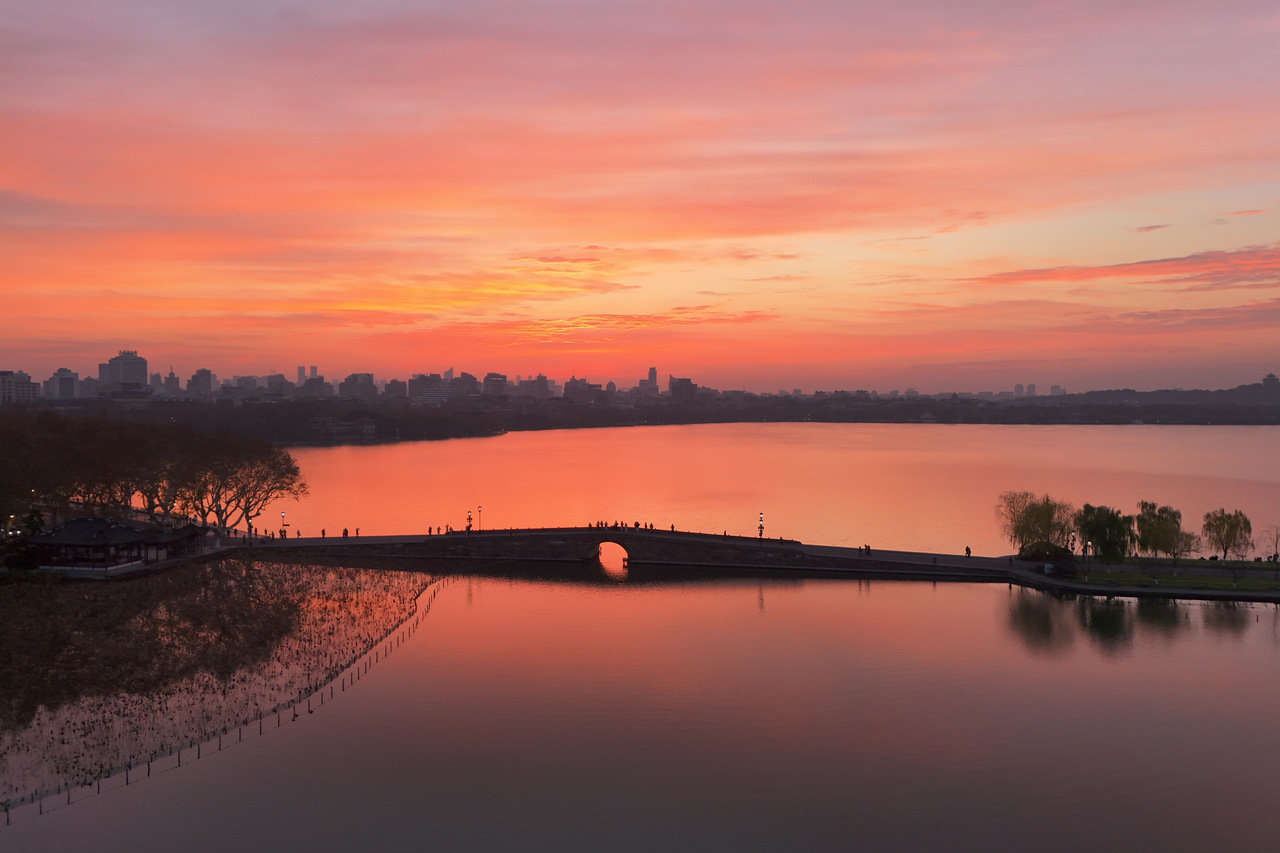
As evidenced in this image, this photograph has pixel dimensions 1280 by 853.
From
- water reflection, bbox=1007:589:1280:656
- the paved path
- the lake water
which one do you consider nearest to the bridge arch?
the paved path

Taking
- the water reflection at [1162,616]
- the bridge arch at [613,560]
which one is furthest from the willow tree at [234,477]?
the water reflection at [1162,616]

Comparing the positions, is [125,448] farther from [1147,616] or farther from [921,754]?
[1147,616]

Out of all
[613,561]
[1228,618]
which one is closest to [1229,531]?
[1228,618]

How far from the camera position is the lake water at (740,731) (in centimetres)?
1862

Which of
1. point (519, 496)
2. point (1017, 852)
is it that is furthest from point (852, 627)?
point (519, 496)

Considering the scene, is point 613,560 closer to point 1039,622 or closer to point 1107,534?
point 1039,622

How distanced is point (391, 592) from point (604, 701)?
17.2m

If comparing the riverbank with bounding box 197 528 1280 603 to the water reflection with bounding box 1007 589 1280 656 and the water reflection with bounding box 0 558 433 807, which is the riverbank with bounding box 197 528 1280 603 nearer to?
the water reflection with bounding box 1007 589 1280 656

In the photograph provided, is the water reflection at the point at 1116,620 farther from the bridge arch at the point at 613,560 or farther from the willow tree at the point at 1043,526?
the bridge arch at the point at 613,560

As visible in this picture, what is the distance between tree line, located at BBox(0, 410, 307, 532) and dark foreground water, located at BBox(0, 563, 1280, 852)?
21.7 m

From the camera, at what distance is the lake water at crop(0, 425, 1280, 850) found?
61.1 feet

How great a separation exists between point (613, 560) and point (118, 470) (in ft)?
87.8

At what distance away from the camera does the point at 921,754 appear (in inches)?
880

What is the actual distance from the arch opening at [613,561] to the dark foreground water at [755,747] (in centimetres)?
1065
